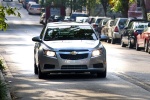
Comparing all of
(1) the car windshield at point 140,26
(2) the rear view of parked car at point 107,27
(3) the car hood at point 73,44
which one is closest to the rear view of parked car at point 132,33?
(1) the car windshield at point 140,26

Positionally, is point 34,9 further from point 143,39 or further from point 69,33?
point 69,33

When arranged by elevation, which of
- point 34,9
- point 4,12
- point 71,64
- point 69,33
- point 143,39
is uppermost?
point 4,12

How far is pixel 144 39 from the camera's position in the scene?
34.2m

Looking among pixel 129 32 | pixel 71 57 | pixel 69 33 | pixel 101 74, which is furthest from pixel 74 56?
pixel 129 32

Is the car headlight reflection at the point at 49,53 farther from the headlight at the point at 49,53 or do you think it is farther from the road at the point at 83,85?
the road at the point at 83,85

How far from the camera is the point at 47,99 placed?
14383 mm

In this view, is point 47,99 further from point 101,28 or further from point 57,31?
point 101,28

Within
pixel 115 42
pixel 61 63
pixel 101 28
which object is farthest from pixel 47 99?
pixel 101 28

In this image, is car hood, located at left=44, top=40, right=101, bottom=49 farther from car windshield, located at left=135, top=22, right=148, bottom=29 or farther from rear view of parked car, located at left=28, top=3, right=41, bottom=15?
rear view of parked car, located at left=28, top=3, right=41, bottom=15

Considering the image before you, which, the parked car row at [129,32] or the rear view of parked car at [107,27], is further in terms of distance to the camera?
the rear view of parked car at [107,27]

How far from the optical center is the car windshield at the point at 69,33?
19.9 m

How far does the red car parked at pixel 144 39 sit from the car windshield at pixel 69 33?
13.3 metres

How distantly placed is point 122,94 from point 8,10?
2.98m

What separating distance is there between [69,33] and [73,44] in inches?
42.7
